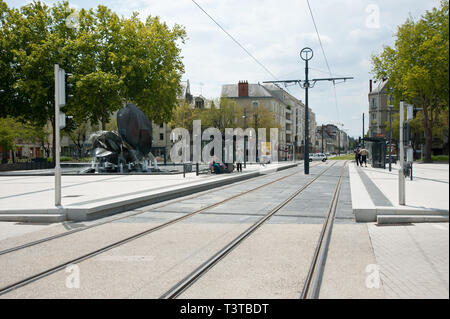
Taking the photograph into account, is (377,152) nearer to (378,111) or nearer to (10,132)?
(10,132)

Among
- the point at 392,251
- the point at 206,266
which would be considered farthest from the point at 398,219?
the point at 206,266

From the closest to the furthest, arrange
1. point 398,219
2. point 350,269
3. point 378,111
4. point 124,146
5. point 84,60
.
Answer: point 350,269, point 398,219, point 124,146, point 84,60, point 378,111

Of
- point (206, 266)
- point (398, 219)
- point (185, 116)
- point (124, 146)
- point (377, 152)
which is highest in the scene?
point (185, 116)

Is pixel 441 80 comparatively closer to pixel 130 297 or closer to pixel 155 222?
pixel 130 297

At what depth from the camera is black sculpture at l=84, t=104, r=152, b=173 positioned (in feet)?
78.9

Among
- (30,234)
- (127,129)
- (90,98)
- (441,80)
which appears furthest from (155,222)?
(90,98)

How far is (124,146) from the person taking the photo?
25797 mm

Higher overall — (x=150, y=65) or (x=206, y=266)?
(x=150, y=65)

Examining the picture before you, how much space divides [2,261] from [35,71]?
1276 inches

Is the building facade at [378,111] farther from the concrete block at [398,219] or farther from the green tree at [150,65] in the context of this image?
the concrete block at [398,219]

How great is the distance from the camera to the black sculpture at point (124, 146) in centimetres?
2406

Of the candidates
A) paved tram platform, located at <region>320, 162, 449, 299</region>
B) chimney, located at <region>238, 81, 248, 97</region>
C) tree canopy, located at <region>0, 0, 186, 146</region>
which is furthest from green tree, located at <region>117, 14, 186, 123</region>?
chimney, located at <region>238, 81, 248, 97</region>

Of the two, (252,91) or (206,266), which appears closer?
(206,266)
